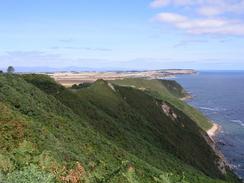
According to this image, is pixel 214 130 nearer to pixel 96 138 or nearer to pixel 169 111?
pixel 169 111

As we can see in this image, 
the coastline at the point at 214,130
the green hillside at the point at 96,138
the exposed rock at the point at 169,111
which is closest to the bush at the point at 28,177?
the green hillside at the point at 96,138

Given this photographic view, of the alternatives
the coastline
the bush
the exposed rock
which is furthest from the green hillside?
the coastline

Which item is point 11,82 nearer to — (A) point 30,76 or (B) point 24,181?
(A) point 30,76

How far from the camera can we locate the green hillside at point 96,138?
31656 mm

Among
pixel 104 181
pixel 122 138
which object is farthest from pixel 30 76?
pixel 104 181

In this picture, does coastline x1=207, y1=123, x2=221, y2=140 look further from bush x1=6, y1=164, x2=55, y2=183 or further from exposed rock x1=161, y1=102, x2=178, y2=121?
bush x1=6, y1=164, x2=55, y2=183

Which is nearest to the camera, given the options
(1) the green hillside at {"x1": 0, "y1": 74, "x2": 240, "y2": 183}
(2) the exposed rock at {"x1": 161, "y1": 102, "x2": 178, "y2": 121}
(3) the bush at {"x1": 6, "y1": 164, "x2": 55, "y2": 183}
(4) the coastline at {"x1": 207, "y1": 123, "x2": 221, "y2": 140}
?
(3) the bush at {"x1": 6, "y1": 164, "x2": 55, "y2": 183}

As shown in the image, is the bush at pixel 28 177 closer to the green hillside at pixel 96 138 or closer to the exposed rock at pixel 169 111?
the green hillside at pixel 96 138

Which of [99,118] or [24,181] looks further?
[99,118]

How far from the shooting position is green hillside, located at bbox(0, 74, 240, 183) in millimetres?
31656

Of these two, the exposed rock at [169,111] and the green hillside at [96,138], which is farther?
the exposed rock at [169,111]

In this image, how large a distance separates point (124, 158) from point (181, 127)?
48.9m

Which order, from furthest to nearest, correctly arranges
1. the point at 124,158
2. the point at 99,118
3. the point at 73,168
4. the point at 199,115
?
the point at 199,115 < the point at 99,118 < the point at 124,158 < the point at 73,168

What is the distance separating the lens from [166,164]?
63250 millimetres
